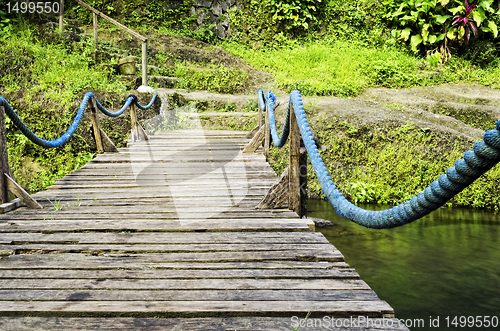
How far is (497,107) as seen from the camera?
9.06 m

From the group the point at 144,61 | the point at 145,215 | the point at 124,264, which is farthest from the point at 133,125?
the point at 124,264

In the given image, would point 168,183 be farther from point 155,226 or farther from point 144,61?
point 144,61

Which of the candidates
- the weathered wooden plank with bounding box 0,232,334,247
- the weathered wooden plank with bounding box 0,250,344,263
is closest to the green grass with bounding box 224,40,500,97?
the weathered wooden plank with bounding box 0,232,334,247

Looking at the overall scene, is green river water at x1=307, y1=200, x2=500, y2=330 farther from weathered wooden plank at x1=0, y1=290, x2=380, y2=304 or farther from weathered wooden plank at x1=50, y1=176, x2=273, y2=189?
weathered wooden plank at x1=0, y1=290, x2=380, y2=304

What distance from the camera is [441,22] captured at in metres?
11.7

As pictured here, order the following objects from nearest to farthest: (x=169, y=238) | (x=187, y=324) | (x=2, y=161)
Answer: (x=187, y=324) < (x=169, y=238) < (x=2, y=161)

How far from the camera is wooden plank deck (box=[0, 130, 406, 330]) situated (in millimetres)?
1748

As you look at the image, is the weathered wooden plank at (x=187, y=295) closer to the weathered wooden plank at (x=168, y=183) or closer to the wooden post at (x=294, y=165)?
the wooden post at (x=294, y=165)

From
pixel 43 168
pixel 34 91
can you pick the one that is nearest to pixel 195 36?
pixel 34 91

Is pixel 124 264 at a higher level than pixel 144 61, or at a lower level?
lower

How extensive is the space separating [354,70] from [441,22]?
128 inches

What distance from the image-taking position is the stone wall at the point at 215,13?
563 inches

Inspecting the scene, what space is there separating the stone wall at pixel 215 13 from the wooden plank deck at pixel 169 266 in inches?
466

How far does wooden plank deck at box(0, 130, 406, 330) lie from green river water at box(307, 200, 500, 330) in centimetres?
220
